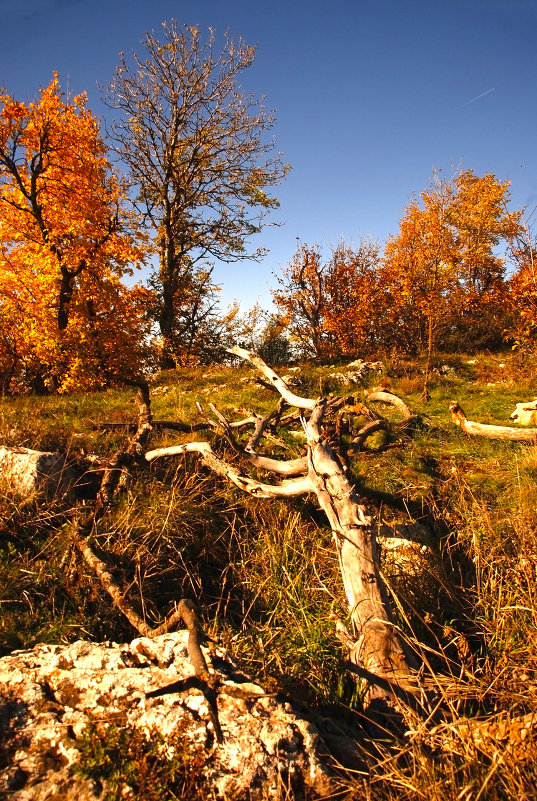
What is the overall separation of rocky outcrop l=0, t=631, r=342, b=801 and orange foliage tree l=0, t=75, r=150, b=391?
1003 centimetres

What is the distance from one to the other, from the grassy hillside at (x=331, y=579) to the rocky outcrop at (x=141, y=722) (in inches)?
11.4

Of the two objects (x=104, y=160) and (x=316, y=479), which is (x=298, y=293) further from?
A: (x=316, y=479)

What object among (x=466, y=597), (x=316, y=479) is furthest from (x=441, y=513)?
(x=316, y=479)

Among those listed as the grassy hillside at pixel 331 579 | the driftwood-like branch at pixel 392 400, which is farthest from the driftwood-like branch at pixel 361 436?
the driftwood-like branch at pixel 392 400

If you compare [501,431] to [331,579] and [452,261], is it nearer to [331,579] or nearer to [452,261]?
[331,579]

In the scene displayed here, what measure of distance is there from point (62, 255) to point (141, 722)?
12918 mm

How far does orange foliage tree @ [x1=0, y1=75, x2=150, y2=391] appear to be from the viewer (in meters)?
12.0

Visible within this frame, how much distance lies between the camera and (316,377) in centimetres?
1062

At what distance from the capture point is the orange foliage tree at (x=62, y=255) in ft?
39.3

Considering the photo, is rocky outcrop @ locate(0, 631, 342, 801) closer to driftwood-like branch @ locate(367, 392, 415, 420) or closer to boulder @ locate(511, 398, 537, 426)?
driftwood-like branch @ locate(367, 392, 415, 420)

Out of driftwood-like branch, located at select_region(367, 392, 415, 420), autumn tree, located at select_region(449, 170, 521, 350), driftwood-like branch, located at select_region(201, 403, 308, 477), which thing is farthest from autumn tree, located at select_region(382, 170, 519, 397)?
driftwood-like branch, located at select_region(201, 403, 308, 477)

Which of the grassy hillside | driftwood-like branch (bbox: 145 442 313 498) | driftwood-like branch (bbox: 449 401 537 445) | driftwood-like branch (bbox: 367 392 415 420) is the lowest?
the grassy hillside

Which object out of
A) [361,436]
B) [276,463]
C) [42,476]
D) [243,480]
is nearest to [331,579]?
[243,480]

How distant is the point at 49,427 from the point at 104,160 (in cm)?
1112
